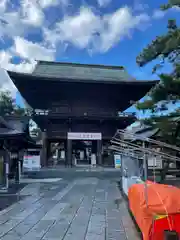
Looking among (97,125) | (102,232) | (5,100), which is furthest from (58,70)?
(102,232)

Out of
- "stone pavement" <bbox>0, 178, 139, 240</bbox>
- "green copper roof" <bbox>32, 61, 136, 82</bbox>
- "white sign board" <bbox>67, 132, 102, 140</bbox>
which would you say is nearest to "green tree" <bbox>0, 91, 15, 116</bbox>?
"green copper roof" <bbox>32, 61, 136, 82</bbox>

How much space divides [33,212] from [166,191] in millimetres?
3344

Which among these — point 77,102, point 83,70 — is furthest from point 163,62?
point 83,70

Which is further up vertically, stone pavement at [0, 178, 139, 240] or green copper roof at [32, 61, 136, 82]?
green copper roof at [32, 61, 136, 82]

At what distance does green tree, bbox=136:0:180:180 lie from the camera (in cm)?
657

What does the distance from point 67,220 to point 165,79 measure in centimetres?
435

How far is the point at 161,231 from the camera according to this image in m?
3.01

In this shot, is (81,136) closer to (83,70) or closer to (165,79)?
(83,70)

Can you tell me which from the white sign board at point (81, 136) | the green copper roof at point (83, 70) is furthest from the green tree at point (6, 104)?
the white sign board at point (81, 136)

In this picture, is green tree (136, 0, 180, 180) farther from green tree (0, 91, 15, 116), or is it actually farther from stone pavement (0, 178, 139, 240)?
green tree (0, 91, 15, 116)

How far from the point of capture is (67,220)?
4793 mm

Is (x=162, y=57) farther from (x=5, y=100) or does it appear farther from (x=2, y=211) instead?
(x=5, y=100)

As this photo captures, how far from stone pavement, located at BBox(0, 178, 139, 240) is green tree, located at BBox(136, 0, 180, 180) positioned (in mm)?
2585

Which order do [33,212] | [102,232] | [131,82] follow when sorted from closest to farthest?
[102,232] < [33,212] < [131,82]
